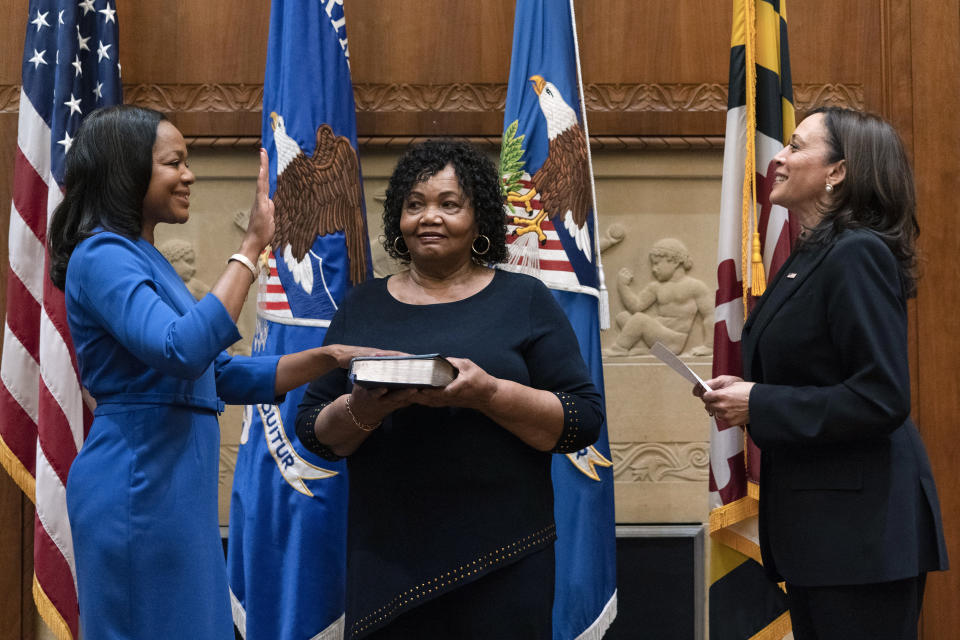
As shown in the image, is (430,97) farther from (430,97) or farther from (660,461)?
(660,461)

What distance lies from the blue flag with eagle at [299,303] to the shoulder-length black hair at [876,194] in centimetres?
138

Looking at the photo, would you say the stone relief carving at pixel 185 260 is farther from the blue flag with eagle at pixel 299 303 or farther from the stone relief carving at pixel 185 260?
the blue flag with eagle at pixel 299 303

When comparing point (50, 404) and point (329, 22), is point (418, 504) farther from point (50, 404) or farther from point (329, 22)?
point (329, 22)

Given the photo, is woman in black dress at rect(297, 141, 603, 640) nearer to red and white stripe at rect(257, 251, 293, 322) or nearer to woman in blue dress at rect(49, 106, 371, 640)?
woman in blue dress at rect(49, 106, 371, 640)

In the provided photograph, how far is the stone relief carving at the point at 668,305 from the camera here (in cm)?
324

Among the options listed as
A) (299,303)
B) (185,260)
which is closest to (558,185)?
(299,303)

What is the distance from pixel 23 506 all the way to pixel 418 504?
2008mm

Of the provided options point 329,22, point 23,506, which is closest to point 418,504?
point 329,22

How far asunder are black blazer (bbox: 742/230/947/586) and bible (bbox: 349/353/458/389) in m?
0.67

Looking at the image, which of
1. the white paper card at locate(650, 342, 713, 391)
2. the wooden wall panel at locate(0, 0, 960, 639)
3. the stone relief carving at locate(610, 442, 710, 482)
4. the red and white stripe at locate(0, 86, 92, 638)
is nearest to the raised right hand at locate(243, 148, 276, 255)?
the white paper card at locate(650, 342, 713, 391)

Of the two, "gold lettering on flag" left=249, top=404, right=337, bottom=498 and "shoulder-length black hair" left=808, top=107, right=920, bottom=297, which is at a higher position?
"shoulder-length black hair" left=808, top=107, right=920, bottom=297

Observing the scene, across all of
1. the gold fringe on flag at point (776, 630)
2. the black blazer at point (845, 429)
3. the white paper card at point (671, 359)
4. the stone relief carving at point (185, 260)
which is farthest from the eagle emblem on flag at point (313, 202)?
the gold fringe on flag at point (776, 630)

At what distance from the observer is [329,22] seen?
291 centimetres

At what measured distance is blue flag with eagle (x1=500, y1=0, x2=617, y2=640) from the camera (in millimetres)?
2727
